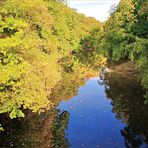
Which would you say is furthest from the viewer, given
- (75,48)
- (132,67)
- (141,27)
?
(75,48)

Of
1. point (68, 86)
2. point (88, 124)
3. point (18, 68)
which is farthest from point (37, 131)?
point (68, 86)

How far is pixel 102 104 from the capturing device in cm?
4428

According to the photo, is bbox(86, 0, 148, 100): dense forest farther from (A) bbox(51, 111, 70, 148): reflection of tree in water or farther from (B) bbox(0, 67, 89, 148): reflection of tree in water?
(B) bbox(0, 67, 89, 148): reflection of tree in water

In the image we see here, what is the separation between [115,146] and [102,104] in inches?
558

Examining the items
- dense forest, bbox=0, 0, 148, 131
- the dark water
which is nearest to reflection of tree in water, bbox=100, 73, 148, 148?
the dark water

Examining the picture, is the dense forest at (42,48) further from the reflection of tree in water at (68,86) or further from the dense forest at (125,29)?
the reflection of tree in water at (68,86)

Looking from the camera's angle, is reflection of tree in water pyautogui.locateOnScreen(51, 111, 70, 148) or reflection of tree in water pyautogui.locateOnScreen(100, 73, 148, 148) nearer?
reflection of tree in water pyautogui.locateOnScreen(51, 111, 70, 148)

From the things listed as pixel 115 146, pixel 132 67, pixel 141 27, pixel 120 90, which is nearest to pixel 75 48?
pixel 132 67

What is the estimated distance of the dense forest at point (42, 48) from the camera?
3183cm

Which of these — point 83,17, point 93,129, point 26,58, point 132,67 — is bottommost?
point 93,129

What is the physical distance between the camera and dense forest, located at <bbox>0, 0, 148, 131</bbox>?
31.8m

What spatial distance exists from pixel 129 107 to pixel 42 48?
16.4 m

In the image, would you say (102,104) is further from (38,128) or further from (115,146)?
(115,146)

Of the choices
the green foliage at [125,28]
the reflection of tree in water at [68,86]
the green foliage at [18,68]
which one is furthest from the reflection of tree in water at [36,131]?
the green foliage at [125,28]
